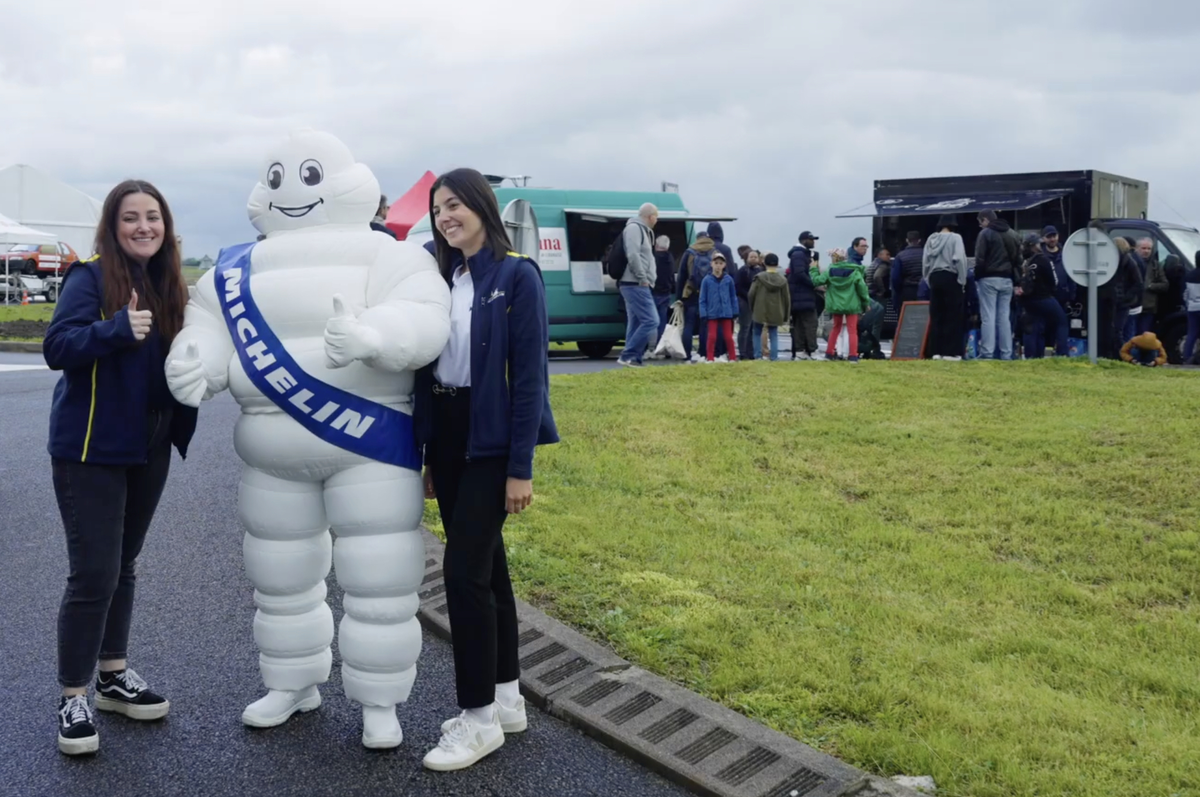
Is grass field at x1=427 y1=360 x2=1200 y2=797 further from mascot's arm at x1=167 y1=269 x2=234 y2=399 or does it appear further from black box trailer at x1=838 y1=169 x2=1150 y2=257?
black box trailer at x1=838 y1=169 x2=1150 y2=257

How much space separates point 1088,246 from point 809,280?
11.9ft

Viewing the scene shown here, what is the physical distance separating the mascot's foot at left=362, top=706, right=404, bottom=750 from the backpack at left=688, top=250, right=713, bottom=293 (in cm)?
1238

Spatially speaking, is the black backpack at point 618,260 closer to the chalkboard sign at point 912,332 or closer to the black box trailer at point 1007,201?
the chalkboard sign at point 912,332

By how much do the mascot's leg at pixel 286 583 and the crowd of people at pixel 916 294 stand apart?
34.0 ft

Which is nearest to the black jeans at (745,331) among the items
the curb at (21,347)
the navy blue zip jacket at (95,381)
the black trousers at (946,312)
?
the black trousers at (946,312)

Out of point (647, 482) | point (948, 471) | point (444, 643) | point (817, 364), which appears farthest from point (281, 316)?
point (817, 364)

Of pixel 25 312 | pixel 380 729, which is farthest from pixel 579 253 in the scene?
pixel 25 312

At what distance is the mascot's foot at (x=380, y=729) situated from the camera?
13.0 feet

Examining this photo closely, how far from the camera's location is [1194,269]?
51.2 feet

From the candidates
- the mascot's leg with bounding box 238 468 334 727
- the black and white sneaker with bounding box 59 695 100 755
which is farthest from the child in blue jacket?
the black and white sneaker with bounding box 59 695 100 755

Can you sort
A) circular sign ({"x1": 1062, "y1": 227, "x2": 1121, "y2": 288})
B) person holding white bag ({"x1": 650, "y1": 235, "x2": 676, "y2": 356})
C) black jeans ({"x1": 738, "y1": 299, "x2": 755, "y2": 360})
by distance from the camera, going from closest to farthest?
circular sign ({"x1": 1062, "y1": 227, "x2": 1121, "y2": 288})
black jeans ({"x1": 738, "y1": 299, "x2": 755, "y2": 360})
person holding white bag ({"x1": 650, "y1": 235, "x2": 676, "y2": 356})

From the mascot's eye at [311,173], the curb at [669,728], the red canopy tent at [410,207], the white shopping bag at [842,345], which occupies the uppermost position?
the red canopy tent at [410,207]

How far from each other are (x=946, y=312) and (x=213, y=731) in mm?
11975

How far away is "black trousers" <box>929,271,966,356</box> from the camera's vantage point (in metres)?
14.4
